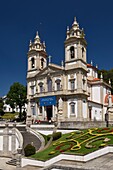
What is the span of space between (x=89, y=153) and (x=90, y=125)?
1013 cm

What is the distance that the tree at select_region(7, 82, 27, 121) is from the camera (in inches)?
2365

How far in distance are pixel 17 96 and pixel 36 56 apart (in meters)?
16.2

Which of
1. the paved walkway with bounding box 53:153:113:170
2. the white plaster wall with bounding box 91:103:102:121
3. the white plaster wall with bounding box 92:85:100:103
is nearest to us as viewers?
the paved walkway with bounding box 53:153:113:170

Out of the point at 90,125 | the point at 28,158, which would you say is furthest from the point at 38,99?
the point at 28,158

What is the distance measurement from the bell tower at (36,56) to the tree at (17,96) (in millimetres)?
13507

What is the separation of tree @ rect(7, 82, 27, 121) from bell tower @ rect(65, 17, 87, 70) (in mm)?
22123

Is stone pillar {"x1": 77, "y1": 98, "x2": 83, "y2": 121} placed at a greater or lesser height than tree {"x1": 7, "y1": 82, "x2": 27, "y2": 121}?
lesser

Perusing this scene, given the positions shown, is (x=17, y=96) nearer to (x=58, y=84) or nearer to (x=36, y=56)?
(x=36, y=56)

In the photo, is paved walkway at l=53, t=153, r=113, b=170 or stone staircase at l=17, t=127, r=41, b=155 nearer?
paved walkway at l=53, t=153, r=113, b=170

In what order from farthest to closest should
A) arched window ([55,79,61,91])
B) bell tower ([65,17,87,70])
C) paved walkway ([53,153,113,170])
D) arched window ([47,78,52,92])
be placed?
1. arched window ([47,78,52,92])
2. arched window ([55,79,61,91])
3. bell tower ([65,17,87,70])
4. paved walkway ([53,153,113,170])

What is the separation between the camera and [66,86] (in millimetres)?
42781

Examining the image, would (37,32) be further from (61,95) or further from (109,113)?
(109,113)

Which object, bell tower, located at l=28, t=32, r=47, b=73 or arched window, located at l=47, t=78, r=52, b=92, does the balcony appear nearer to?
arched window, located at l=47, t=78, r=52, b=92

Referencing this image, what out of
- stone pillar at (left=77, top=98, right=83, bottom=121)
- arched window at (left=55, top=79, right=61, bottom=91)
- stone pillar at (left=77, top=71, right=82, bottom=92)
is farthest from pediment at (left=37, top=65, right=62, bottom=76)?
stone pillar at (left=77, top=98, right=83, bottom=121)
